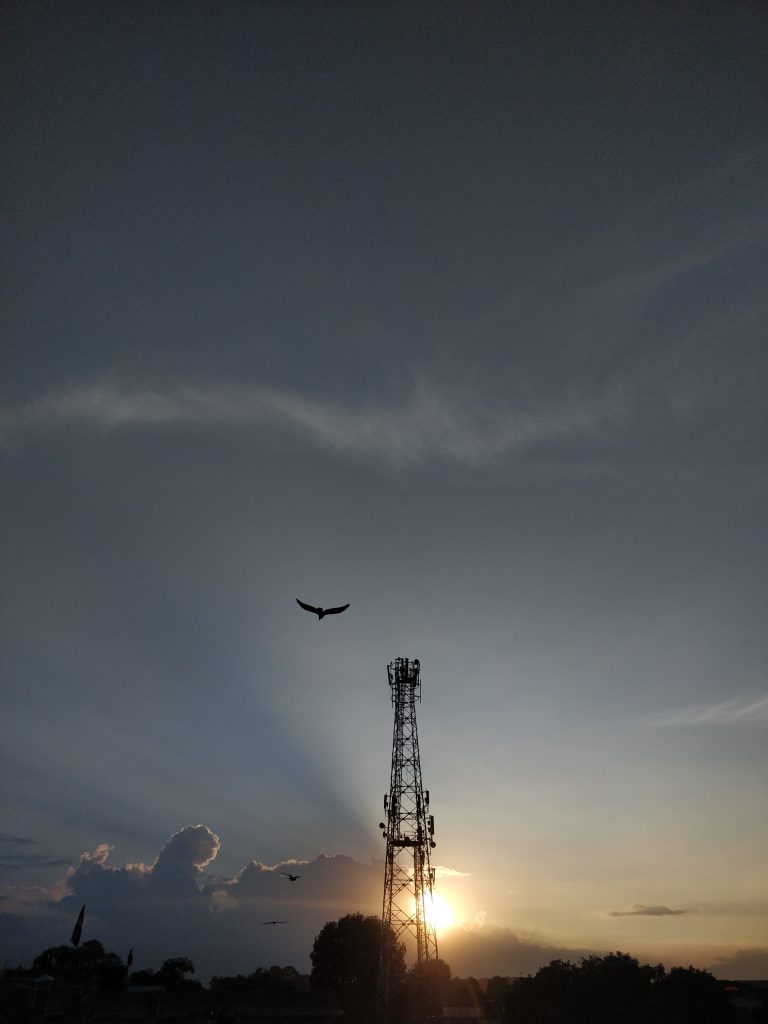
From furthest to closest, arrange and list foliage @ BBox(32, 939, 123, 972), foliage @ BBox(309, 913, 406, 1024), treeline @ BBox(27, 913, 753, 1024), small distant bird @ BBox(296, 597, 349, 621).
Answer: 1. foliage @ BBox(32, 939, 123, 972)
2. foliage @ BBox(309, 913, 406, 1024)
3. treeline @ BBox(27, 913, 753, 1024)
4. small distant bird @ BBox(296, 597, 349, 621)

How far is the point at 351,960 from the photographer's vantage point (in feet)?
343

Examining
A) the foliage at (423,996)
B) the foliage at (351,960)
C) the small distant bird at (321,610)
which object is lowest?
the foliage at (423,996)

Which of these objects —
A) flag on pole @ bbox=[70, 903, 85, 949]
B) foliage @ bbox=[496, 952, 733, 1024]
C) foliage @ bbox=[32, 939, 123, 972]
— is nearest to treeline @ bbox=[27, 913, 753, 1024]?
foliage @ bbox=[496, 952, 733, 1024]

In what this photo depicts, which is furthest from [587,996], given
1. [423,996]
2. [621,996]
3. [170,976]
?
[170,976]

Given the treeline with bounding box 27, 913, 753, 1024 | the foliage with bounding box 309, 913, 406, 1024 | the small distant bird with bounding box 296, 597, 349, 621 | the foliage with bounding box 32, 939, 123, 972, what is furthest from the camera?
the foliage with bounding box 32, 939, 123, 972

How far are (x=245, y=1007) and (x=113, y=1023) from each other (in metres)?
13.8

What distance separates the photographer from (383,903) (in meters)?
53.7

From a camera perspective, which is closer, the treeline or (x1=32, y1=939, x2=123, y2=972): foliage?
the treeline

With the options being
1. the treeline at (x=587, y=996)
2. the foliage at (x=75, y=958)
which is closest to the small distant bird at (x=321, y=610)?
the treeline at (x=587, y=996)

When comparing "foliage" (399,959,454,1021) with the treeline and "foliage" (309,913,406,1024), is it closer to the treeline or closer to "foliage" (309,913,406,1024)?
the treeline

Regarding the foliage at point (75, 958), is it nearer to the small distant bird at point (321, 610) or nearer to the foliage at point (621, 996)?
the foliage at point (621, 996)

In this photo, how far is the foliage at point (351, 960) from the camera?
9881 centimetres

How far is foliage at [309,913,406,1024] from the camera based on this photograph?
324 ft

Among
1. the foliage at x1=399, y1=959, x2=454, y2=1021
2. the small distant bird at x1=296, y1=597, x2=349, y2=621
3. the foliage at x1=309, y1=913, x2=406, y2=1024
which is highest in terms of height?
the small distant bird at x1=296, y1=597, x2=349, y2=621
